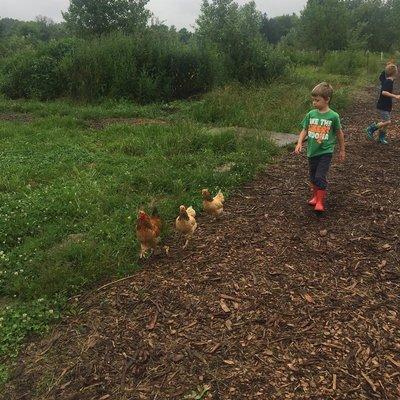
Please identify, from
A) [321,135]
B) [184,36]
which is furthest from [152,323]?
[184,36]

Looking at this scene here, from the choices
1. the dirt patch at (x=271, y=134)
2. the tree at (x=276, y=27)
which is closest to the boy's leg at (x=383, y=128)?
the dirt patch at (x=271, y=134)

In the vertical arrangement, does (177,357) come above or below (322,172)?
below

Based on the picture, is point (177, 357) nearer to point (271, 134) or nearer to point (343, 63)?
point (271, 134)

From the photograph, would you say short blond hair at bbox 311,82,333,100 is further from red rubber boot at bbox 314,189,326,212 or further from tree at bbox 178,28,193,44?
tree at bbox 178,28,193,44

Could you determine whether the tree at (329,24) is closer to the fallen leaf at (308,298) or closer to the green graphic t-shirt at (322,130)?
the green graphic t-shirt at (322,130)

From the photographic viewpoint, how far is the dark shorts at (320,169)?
4.93 m

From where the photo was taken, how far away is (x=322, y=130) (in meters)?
4.93

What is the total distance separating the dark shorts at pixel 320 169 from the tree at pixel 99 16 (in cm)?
2036

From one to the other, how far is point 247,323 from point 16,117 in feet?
31.6

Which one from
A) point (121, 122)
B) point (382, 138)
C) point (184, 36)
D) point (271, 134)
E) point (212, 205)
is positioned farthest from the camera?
point (184, 36)

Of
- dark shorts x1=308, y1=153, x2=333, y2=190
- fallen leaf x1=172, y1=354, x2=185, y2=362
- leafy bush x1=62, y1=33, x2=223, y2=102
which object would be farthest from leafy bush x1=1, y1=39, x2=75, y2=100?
fallen leaf x1=172, y1=354, x2=185, y2=362

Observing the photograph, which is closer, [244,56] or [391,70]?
[391,70]

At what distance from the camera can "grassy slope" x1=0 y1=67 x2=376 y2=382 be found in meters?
3.80

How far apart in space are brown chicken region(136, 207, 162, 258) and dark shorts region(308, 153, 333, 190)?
6.69 feet
